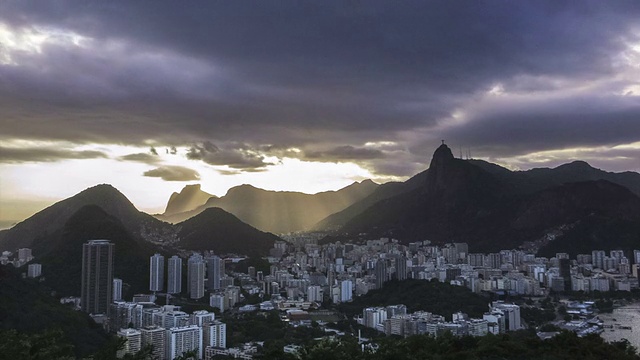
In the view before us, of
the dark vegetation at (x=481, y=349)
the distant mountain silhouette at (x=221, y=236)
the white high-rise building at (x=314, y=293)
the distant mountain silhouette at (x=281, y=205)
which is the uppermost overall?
the distant mountain silhouette at (x=281, y=205)

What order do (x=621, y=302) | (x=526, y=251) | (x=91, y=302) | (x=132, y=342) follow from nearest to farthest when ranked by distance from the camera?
(x=132, y=342) < (x=91, y=302) < (x=621, y=302) < (x=526, y=251)

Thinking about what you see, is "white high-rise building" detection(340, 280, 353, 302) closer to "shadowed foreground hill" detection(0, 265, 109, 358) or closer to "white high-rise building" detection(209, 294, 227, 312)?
"white high-rise building" detection(209, 294, 227, 312)

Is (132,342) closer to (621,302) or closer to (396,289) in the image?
(396,289)

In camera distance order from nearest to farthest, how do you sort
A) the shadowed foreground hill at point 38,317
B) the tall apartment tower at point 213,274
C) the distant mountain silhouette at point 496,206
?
the shadowed foreground hill at point 38,317 → the tall apartment tower at point 213,274 → the distant mountain silhouette at point 496,206

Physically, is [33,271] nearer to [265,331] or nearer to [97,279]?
[97,279]

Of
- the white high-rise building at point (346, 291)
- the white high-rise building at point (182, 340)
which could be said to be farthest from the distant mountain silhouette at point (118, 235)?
the white high-rise building at point (182, 340)

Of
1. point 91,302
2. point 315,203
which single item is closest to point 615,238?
point 91,302

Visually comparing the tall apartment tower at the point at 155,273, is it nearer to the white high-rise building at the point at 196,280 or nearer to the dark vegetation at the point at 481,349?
the white high-rise building at the point at 196,280
